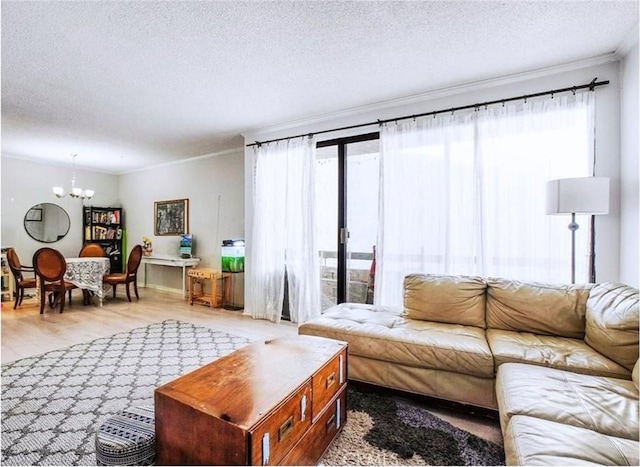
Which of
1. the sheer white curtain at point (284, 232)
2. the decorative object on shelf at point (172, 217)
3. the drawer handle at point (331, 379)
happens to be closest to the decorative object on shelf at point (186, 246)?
the decorative object on shelf at point (172, 217)

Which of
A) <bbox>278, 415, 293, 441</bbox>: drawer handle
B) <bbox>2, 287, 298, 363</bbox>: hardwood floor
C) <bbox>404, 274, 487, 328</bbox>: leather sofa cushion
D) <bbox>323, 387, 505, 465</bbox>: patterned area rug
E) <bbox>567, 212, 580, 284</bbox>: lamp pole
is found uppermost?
<bbox>567, 212, 580, 284</bbox>: lamp pole

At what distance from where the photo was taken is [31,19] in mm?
2074

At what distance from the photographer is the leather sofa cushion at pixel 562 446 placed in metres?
1.00

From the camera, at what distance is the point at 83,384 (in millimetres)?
2416

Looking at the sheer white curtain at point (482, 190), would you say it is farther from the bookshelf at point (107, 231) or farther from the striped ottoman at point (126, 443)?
the bookshelf at point (107, 231)

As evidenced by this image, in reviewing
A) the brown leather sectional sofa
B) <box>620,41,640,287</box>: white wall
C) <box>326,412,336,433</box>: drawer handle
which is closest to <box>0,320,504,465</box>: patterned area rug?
<box>326,412,336,433</box>: drawer handle

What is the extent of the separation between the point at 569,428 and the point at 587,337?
1145 mm

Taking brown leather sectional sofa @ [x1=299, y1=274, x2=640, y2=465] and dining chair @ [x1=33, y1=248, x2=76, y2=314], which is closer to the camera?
brown leather sectional sofa @ [x1=299, y1=274, x2=640, y2=465]

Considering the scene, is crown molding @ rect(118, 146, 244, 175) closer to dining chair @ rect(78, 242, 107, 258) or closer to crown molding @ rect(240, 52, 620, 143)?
crown molding @ rect(240, 52, 620, 143)

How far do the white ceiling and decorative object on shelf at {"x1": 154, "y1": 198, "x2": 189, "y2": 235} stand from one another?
243cm

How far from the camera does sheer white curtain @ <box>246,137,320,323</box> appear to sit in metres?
3.94

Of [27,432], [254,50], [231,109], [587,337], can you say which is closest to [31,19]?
[254,50]

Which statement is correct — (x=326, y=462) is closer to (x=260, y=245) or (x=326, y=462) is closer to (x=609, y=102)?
(x=260, y=245)

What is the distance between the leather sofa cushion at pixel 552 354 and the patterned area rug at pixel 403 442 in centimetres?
48
